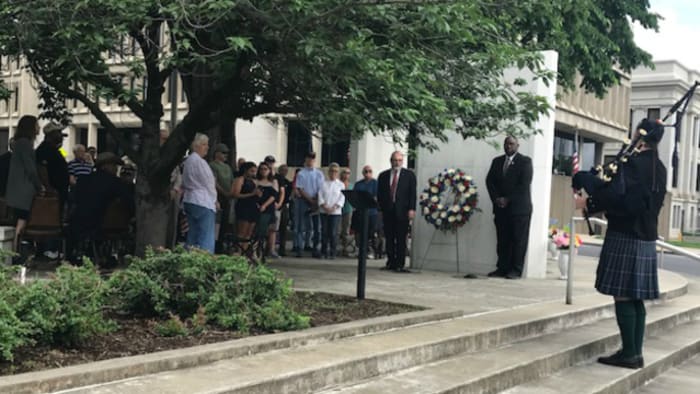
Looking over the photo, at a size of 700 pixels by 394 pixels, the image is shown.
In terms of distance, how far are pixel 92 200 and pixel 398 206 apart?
4.80 metres

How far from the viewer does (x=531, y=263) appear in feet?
42.0

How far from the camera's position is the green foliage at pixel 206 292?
6484 mm

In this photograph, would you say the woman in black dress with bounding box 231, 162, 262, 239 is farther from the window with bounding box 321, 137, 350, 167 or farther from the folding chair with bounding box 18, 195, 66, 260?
the window with bounding box 321, 137, 350, 167

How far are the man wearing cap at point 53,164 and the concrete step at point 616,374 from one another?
25.6 feet

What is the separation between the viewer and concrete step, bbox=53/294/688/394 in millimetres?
4842

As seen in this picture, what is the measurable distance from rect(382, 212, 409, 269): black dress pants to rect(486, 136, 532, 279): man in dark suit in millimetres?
1446

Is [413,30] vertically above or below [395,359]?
above

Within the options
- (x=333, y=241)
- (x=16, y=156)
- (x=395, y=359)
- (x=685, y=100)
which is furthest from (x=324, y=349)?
(x=333, y=241)

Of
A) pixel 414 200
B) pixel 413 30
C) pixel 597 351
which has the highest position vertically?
pixel 413 30

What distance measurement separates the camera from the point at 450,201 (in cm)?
1320

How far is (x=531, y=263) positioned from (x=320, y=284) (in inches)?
165

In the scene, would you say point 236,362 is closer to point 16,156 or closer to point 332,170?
point 16,156

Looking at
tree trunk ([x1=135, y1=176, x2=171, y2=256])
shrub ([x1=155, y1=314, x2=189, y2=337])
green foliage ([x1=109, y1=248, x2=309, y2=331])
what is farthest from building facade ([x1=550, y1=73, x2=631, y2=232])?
shrub ([x1=155, y1=314, x2=189, y2=337])

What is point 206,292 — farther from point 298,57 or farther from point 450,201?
point 450,201
